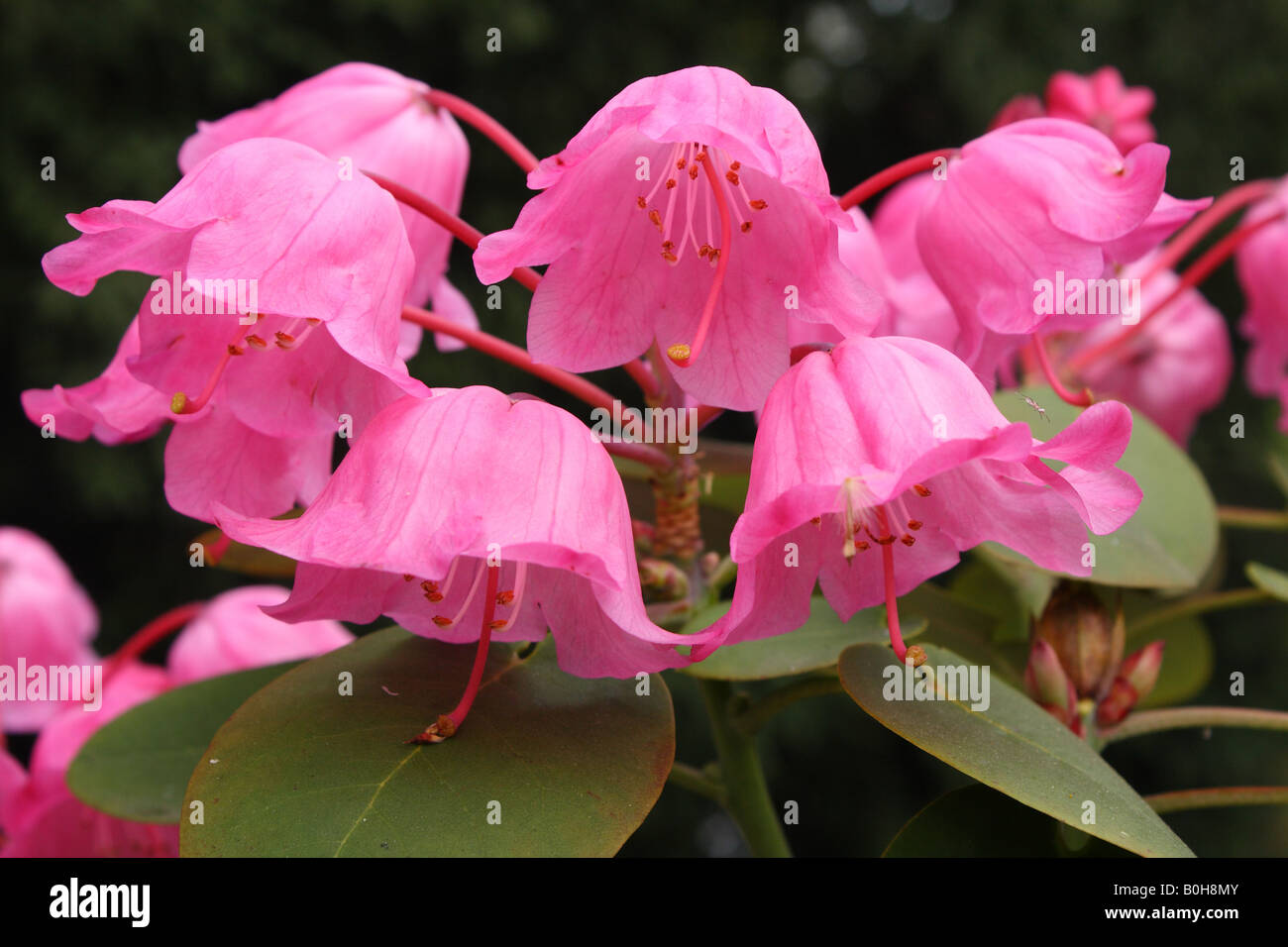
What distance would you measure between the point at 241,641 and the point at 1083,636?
536 millimetres

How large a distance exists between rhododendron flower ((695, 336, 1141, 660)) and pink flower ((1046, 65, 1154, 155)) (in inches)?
20.6

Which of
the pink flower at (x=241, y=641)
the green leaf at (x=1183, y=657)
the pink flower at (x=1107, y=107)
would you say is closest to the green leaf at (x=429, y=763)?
the pink flower at (x=241, y=641)

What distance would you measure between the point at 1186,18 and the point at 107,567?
246 cm

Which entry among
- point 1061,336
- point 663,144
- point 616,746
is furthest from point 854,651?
point 1061,336

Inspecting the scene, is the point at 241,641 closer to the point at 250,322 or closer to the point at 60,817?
the point at 60,817

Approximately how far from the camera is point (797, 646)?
505 mm

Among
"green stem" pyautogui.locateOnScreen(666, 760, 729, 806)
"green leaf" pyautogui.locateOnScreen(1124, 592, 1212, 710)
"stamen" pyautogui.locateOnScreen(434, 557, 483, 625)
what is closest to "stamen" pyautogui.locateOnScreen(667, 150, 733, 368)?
"stamen" pyautogui.locateOnScreen(434, 557, 483, 625)

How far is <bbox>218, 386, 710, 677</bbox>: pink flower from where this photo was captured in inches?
14.7

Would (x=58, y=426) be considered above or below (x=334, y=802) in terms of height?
above

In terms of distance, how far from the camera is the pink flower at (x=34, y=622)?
931mm

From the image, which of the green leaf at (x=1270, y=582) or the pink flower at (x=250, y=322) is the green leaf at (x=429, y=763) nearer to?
the pink flower at (x=250, y=322)

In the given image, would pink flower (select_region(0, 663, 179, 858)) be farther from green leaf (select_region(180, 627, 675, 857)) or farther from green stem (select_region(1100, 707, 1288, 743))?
green stem (select_region(1100, 707, 1288, 743))

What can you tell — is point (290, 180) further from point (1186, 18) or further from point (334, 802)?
point (1186, 18)
